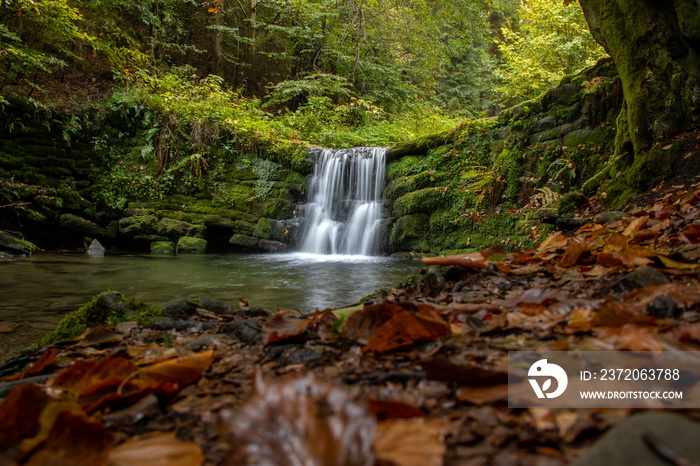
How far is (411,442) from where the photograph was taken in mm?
703

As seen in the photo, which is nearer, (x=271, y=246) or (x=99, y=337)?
(x=99, y=337)

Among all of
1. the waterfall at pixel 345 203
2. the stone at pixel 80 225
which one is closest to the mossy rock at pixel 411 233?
the waterfall at pixel 345 203

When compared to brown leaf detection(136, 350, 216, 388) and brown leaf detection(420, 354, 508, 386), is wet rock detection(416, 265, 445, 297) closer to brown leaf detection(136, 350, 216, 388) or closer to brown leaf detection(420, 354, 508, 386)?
brown leaf detection(420, 354, 508, 386)

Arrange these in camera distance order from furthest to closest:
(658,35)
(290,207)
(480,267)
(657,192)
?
1. (290,207)
2. (658,35)
3. (657,192)
4. (480,267)

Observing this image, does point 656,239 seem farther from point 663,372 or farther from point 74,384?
point 74,384

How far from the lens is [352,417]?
65 cm

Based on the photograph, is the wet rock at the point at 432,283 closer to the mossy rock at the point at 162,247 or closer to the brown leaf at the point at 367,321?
the brown leaf at the point at 367,321

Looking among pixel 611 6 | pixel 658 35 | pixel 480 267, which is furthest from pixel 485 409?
pixel 611 6

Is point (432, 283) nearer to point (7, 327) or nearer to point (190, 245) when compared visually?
point (7, 327)

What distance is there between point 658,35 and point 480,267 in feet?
12.8

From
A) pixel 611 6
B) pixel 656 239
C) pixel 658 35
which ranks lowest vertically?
pixel 656 239

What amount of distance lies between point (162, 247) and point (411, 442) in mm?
10210

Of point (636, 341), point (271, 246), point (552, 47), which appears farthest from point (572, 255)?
point (552, 47)

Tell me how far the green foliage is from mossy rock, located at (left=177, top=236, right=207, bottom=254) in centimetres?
1622
